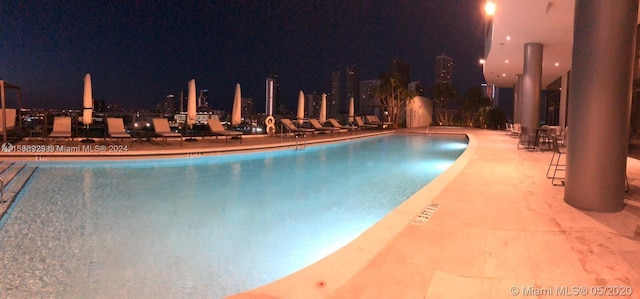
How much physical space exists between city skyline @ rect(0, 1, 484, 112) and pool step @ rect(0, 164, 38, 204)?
10.2m

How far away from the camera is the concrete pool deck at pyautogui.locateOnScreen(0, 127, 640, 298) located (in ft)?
6.91

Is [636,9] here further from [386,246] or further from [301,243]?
[301,243]

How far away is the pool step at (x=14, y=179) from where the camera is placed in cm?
502

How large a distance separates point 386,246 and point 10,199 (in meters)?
4.91

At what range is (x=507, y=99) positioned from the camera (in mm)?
37156

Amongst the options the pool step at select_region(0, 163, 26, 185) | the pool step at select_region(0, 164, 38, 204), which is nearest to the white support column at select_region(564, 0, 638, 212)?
the pool step at select_region(0, 164, 38, 204)

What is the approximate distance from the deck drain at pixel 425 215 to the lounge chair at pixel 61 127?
9.61 metres

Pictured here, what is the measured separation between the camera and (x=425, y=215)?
139 inches

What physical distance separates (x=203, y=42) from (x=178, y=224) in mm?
30200

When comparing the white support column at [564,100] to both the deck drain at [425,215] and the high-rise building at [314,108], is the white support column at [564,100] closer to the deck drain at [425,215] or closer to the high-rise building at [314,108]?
the high-rise building at [314,108]

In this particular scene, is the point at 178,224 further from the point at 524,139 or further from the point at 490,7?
the point at 524,139

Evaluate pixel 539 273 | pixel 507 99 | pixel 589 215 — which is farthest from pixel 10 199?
pixel 507 99

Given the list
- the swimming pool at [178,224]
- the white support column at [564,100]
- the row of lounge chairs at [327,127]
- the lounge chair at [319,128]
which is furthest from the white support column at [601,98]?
the white support column at [564,100]

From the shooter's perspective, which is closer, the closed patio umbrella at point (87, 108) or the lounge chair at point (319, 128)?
the closed patio umbrella at point (87, 108)
